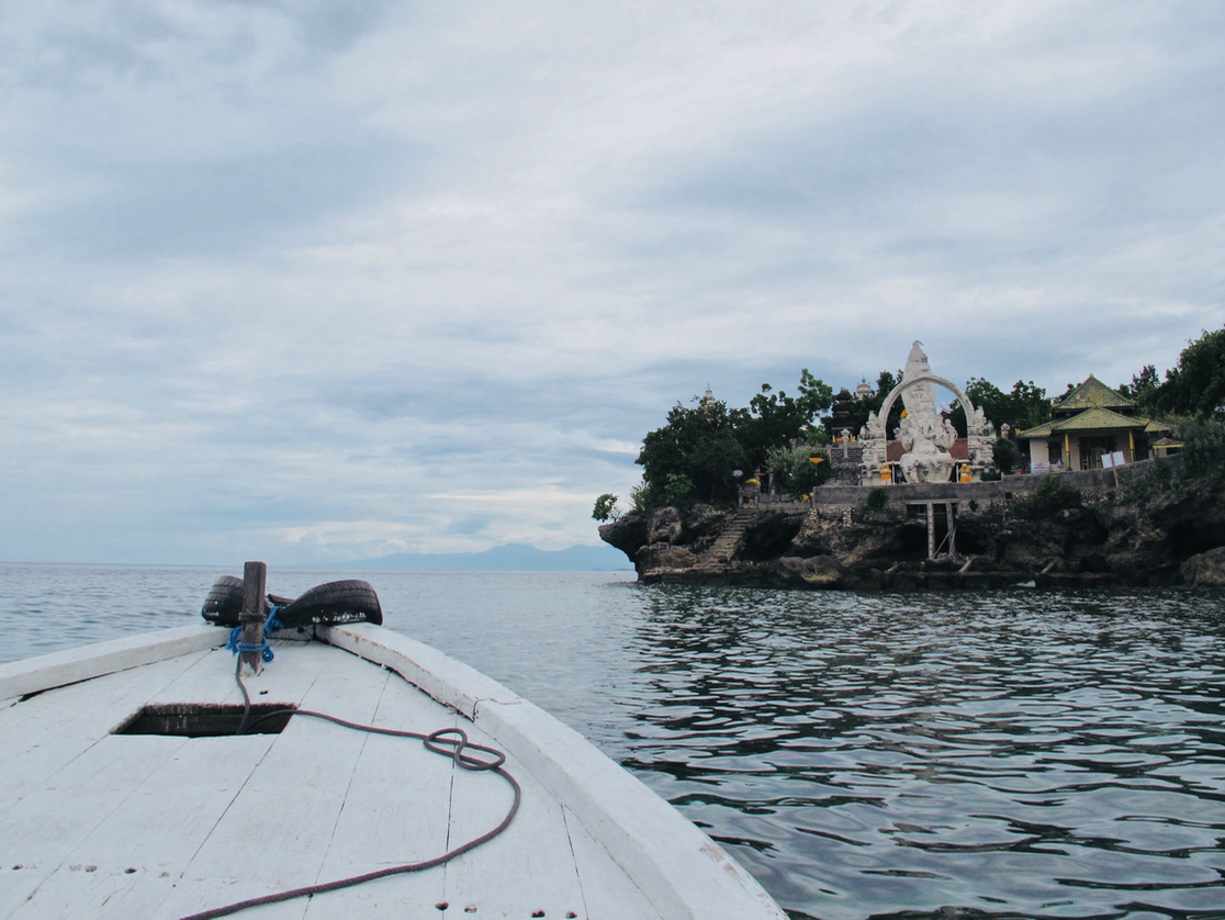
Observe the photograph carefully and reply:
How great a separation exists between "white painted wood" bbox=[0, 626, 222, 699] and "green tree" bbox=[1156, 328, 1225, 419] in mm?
37736

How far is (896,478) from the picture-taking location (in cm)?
4706

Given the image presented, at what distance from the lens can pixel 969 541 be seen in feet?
131

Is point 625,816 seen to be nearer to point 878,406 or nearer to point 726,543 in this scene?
point 726,543

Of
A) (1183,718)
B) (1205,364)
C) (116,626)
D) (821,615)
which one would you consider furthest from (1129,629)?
(1205,364)

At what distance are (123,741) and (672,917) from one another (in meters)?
2.98

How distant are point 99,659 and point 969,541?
40.5 metres

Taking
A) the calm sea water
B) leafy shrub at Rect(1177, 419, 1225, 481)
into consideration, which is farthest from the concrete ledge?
the calm sea water

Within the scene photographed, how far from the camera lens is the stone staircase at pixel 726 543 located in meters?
42.9

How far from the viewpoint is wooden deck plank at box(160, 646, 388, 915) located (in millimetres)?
2359

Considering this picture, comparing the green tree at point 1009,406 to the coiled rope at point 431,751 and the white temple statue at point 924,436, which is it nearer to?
the white temple statue at point 924,436

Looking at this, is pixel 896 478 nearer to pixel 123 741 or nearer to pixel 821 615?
pixel 821 615

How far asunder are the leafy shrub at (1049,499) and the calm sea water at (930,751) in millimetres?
20403

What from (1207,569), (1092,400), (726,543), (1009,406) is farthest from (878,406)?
(1207,569)

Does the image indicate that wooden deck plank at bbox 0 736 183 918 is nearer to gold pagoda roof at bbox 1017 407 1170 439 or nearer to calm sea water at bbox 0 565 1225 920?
calm sea water at bbox 0 565 1225 920
